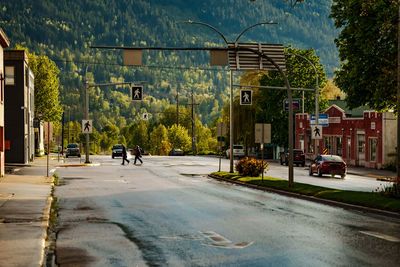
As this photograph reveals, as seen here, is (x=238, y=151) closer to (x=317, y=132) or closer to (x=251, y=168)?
(x=317, y=132)

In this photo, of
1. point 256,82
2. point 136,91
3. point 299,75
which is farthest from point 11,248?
point 256,82

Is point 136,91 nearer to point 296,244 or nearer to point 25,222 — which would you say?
point 25,222

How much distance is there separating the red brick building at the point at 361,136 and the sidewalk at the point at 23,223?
3016 centimetres

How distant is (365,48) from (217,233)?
19.9 m

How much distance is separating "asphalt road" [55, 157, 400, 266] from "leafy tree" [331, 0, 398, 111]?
11.2 meters

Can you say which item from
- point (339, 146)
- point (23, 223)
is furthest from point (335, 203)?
point (339, 146)

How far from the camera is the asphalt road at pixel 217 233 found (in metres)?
10.8

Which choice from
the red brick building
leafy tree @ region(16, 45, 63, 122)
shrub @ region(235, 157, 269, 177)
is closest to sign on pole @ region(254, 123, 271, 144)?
shrub @ region(235, 157, 269, 177)

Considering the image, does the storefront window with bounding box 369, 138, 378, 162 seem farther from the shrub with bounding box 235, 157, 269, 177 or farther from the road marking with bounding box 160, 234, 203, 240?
the road marking with bounding box 160, 234, 203, 240

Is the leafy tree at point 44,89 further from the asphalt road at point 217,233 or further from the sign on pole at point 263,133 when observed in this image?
the asphalt road at point 217,233

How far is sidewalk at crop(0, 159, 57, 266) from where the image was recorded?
10648 millimetres

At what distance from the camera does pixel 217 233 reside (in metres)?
13.8

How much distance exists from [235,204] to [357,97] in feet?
52.3

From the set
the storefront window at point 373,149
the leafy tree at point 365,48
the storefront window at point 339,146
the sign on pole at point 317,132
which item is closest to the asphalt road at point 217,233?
the leafy tree at point 365,48
